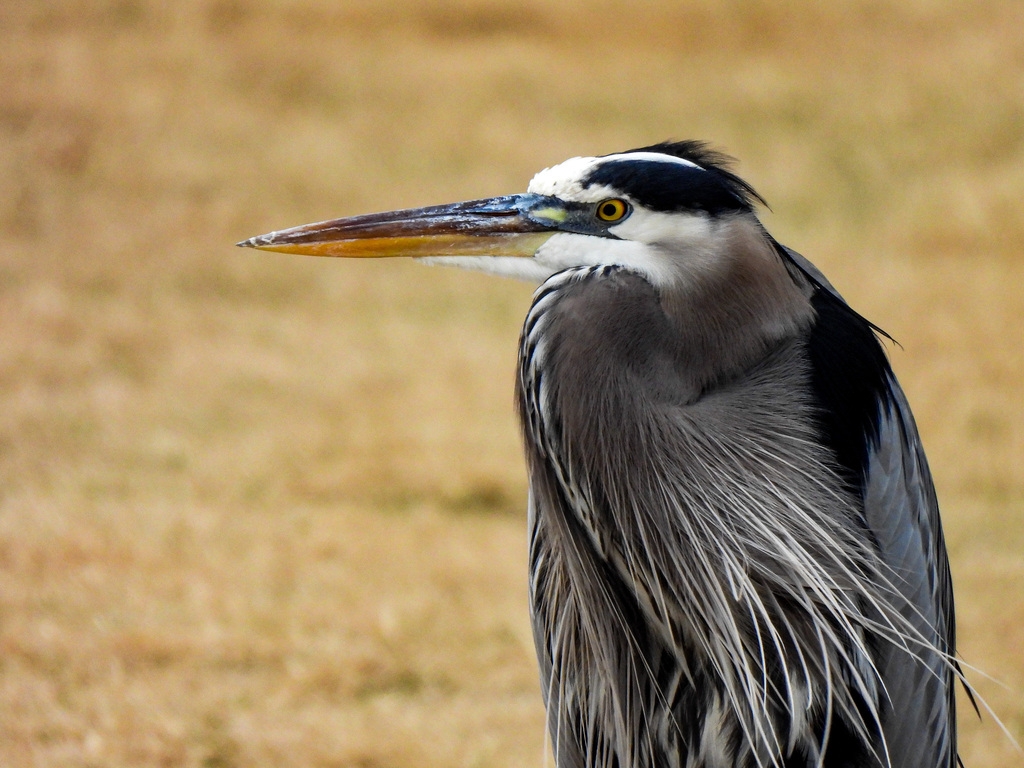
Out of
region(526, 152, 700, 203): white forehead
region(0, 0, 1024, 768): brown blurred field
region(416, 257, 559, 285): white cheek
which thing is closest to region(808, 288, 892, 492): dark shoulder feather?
region(526, 152, 700, 203): white forehead

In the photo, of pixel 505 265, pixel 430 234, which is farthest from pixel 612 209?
pixel 430 234

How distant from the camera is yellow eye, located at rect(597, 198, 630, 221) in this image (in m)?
1.94

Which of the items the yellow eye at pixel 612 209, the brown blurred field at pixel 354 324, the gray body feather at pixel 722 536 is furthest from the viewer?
the brown blurred field at pixel 354 324

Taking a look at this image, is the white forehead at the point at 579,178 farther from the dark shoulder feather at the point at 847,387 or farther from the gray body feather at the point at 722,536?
the dark shoulder feather at the point at 847,387

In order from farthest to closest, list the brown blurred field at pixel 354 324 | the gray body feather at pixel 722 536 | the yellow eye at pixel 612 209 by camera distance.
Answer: the brown blurred field at pixel 354 324, the yellow eye at pixel 612 209, the gray body feather at pixel 722 536

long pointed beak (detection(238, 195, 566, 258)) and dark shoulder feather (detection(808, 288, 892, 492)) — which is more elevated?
long pointed beak (detection(238, 195, 566, 258))

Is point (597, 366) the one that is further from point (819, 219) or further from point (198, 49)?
point (198, 49)

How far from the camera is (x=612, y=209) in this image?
1950mm

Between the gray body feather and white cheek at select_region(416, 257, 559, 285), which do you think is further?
white cheek at select_region(416, 257, 559, 285)

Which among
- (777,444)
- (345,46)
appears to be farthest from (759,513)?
(345,46)

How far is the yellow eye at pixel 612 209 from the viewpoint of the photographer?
1.94 meters

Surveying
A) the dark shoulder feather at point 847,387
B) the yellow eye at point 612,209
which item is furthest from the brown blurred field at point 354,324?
the yellow eye at point 612,209

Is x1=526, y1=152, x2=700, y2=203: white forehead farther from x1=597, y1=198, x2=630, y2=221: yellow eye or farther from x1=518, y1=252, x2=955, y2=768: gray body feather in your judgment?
x1=518, y1=252, x2=955, y2=768: gray body feather

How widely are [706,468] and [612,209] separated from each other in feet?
1.60
